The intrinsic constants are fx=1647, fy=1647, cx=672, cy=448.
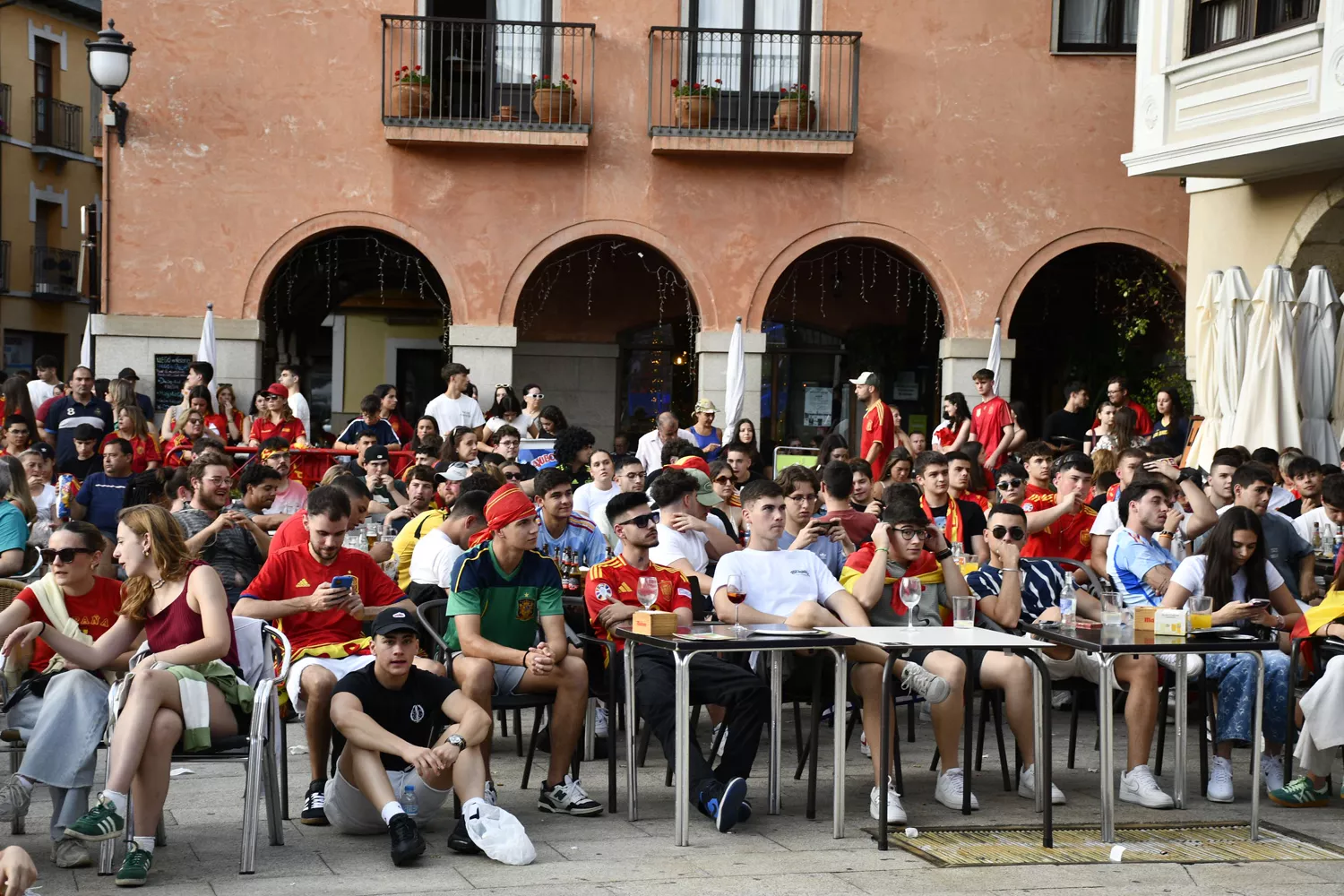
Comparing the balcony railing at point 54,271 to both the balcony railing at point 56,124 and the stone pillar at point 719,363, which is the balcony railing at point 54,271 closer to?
the balcony railing at point 56,124

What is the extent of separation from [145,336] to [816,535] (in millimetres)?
11933

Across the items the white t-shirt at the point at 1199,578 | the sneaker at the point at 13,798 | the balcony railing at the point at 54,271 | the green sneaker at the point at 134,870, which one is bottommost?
the green sneaker at the point at 134,870

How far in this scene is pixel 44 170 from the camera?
107 ft

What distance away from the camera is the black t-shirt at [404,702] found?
6.16 m

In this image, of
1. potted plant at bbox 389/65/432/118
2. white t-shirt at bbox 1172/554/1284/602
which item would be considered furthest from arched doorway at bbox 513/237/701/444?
white t-shirt at bbox 1172/554/1284/602

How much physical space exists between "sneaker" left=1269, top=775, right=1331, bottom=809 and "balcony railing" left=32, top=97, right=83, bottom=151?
98.3ft

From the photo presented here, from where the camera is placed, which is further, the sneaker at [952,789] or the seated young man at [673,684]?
the sneaker at [952,789]

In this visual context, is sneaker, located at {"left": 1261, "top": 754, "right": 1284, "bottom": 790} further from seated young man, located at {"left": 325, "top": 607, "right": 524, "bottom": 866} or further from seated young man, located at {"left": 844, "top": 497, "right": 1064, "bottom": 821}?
seated young man, located at {"left": 325, "top": 607, "right": 524, "bottom": 866}

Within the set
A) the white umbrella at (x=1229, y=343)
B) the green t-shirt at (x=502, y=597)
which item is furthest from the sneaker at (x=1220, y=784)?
the white umbrella at (x=1229, y=343)

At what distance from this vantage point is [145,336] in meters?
17.9

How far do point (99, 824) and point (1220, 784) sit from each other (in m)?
4.56

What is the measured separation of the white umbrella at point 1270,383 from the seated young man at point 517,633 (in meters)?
8.19

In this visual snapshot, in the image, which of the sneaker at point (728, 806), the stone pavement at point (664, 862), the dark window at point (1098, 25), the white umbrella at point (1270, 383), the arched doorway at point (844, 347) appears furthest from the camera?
the arched doorway at point (844, 347)

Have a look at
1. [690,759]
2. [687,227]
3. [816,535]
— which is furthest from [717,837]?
[687,227]
